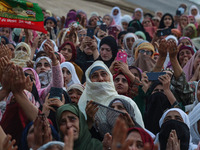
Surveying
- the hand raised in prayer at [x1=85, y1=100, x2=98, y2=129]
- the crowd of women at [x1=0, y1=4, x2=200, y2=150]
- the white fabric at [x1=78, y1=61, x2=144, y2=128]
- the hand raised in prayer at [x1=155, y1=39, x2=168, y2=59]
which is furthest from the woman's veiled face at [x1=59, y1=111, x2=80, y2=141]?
the hand raised in prayer at [x1=155, y1=39, x2=168, y2=59]

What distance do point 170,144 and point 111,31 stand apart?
7096 millimetres

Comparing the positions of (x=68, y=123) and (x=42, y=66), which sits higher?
(x=68, y=123)

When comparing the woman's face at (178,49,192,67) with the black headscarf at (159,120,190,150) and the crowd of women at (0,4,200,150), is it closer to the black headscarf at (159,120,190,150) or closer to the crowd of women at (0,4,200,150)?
the crowd of women at (0,4,200,150)

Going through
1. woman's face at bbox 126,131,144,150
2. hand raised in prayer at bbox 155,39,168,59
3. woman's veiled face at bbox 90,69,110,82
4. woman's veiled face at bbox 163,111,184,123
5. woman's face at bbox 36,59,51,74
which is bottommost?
woman's face at bbox 36,59,51,74

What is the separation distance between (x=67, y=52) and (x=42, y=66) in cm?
130

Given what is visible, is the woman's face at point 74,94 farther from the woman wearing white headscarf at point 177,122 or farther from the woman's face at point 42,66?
the woman wearing white headscarf at point 177,122

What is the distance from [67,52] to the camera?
27.0 feet

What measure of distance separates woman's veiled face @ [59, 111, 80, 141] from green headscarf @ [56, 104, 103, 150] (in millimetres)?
30

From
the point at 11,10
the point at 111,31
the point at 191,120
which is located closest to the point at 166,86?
the point at 191,120

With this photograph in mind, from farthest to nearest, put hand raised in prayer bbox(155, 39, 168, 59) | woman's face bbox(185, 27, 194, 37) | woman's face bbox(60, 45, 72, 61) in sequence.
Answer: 1. woman's face bbox(185, 27, 194, 37)
2. woman's face bbox(60, 45, 72, 61)
3. hand raised in prayer bbox(155, 39, 168, 59)

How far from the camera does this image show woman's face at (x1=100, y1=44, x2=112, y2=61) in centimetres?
769

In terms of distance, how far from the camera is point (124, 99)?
17.4 feet

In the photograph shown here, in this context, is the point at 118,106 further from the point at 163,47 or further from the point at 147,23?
the point at 147,23

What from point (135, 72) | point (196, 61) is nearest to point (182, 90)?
point (135, 72)
